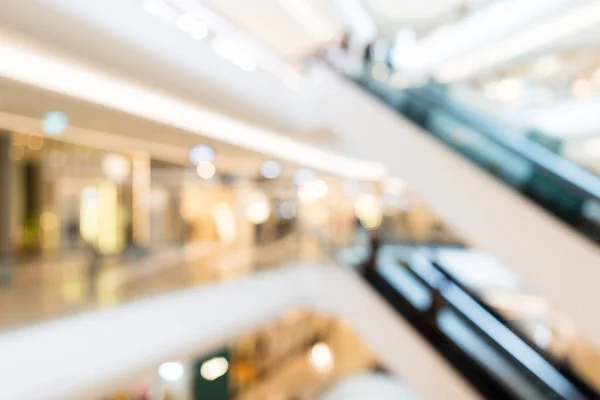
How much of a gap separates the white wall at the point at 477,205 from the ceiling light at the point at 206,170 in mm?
4986

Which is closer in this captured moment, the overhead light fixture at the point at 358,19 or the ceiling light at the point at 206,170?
the overhead light fixture at the point at 358,19

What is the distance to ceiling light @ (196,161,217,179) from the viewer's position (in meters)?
9.68

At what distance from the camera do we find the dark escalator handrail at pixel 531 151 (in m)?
3.33

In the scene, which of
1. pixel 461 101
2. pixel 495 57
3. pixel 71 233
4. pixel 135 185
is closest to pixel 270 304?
pixel 461 101

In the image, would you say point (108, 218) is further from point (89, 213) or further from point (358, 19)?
point (358, 19)

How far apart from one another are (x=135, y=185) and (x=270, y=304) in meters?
5.53

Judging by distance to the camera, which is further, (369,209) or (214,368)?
(369,209)

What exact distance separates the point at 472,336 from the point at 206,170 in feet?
23.3

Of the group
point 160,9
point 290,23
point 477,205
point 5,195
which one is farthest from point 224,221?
point 160,9

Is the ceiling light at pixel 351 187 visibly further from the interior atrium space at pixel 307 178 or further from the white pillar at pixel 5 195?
the white pillar at pixel 5 195

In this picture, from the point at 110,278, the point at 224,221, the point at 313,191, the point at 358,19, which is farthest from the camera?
the point at 224,221

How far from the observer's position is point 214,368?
7.00 metres

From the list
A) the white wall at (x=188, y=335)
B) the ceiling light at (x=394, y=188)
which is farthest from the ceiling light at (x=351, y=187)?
the white wall at (x=188, y=335)

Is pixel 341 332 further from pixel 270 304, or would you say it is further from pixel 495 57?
pixel 495 57
